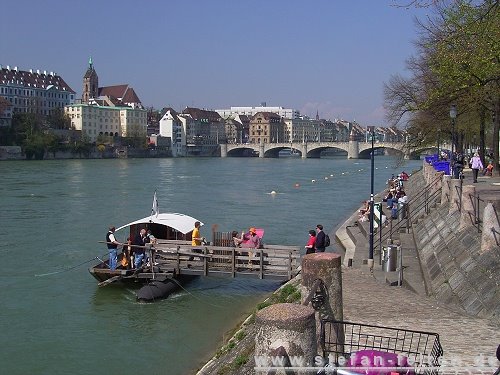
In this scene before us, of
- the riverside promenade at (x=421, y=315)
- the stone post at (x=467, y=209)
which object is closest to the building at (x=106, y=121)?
the stone post at (x=467, y=209)

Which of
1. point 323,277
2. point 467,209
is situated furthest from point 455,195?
point 323,277

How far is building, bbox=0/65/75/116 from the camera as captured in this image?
147 m

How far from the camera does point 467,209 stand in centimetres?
1614

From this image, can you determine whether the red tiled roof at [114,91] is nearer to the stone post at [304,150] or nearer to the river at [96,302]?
the stone post at [304,150]

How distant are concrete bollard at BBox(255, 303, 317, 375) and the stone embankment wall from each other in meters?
6.20

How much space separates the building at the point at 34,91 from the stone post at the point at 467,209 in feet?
455

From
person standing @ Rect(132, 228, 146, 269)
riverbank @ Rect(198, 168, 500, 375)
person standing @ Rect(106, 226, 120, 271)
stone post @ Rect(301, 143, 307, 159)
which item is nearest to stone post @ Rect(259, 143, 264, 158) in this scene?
stone post @ Rect(301, 143, 307, 159)

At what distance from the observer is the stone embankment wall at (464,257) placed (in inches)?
448

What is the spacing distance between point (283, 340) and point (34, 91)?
158050mm

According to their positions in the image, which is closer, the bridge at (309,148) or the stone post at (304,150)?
the bridge at (309,148)

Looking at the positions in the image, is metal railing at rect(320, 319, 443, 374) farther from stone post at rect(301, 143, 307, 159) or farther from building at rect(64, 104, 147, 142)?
stone post at rect(301, 143, 307, 159)

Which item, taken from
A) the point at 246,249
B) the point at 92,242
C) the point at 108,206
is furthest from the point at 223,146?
the point at 246,249

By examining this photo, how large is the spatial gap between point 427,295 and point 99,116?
15422 centimetres

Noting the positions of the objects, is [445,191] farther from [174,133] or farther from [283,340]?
[174,133]
